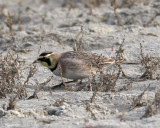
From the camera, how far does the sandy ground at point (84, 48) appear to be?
391cm

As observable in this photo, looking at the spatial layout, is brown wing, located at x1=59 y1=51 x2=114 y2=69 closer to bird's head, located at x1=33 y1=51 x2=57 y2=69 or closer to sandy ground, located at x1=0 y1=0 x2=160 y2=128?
bird's head, located at x1=33 y1=51 x2=57 y2=69

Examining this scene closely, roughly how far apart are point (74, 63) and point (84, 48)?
1.81 meters

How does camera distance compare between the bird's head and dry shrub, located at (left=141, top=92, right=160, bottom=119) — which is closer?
dry shrub, located at (left=141, top=92, right=160, bottom=119)

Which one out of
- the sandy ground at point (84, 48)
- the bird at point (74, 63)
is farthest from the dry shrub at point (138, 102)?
the bird at point (74, 63)

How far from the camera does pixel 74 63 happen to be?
509 cm

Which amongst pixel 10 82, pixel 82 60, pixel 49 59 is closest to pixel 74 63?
pixel 82 60

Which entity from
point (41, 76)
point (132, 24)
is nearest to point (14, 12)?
Answer: point (132, 24)

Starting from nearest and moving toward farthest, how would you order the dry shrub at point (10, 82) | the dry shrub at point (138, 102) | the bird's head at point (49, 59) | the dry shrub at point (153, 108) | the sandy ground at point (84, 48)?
the dry shrub at point (153, 108)
the sandy ground at point (84, 48)
the dry shrub at point (138, 102)
the dry shrub at point (10, 82)
the bird's head at point (49, 59)

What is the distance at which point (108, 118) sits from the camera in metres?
3.88

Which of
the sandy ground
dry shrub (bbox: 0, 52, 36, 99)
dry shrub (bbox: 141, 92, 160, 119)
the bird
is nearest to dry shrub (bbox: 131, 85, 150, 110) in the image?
the sandy ground

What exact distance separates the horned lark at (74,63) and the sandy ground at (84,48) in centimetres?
26

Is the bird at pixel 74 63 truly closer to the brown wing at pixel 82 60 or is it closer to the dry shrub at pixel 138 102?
the brown wing at pixel 82 60

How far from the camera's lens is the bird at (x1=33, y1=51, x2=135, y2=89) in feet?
16.6

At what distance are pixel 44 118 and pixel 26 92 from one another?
1033 mm
